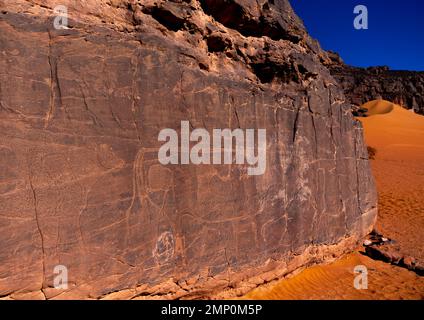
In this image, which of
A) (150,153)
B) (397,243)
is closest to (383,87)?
(397,243)

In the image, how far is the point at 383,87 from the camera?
32.6 meters

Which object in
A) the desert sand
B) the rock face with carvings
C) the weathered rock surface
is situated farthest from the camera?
the weathered rock surface

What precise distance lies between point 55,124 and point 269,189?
287 cm

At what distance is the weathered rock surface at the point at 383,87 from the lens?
105 feet

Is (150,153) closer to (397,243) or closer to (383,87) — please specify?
(397,243)

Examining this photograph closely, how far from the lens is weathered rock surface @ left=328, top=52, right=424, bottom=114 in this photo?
105ft

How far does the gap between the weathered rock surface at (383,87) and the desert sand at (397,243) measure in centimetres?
1253

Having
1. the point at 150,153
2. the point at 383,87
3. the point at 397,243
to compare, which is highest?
the point at 383,87

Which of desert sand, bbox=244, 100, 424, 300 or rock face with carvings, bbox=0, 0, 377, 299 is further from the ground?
rock face with carvings, bbox=0, 0, 377, 299

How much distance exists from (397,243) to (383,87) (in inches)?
1176

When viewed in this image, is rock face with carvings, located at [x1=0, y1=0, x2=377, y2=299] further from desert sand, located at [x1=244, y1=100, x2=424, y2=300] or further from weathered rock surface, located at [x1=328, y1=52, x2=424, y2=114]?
weathered rock surface, located at [x1=328, y1=52, x2=424, y2=114]

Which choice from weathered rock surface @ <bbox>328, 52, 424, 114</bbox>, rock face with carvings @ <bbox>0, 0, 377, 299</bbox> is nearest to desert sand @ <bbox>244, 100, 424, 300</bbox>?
rock face with carvings @ <bbox>0, 0, 377, 299</bbox>

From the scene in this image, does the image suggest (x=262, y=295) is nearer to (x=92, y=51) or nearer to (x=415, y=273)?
(x=415, y=273)

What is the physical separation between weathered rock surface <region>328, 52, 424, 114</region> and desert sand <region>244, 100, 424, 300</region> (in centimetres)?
1253
